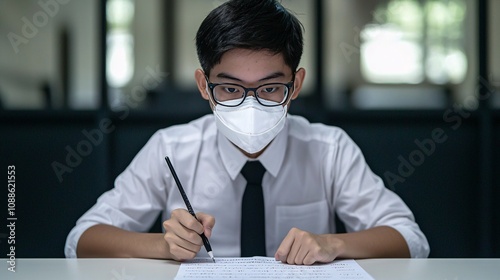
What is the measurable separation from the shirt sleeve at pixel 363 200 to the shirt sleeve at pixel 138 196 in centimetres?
51

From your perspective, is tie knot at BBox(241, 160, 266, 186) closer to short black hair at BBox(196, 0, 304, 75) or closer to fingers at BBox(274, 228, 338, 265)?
short black hair at BBox(196, 0, 304, 75)

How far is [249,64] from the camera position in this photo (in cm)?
141

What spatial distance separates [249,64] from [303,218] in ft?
1.71

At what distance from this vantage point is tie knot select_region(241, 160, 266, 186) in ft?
5.19

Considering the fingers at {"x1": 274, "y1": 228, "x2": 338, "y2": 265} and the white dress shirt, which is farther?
the white dress shirt

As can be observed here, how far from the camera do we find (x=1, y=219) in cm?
235

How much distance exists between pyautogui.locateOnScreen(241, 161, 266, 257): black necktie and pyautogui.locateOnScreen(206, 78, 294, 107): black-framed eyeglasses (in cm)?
23

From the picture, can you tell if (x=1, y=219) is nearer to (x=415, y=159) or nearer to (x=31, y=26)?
(x=31, y=26)

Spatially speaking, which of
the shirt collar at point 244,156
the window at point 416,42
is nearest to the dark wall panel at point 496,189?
the window at point 416,42

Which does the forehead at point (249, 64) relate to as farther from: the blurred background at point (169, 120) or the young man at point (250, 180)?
the blurred background at point (169, 120)

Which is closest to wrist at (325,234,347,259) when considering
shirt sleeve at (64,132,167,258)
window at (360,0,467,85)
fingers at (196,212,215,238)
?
fingers at (196,212,215,238)

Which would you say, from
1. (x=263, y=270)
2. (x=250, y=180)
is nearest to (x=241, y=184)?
(x=250, y=180)

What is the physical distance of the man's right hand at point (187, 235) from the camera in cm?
120

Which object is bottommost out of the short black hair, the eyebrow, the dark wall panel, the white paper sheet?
the dark wall panel
